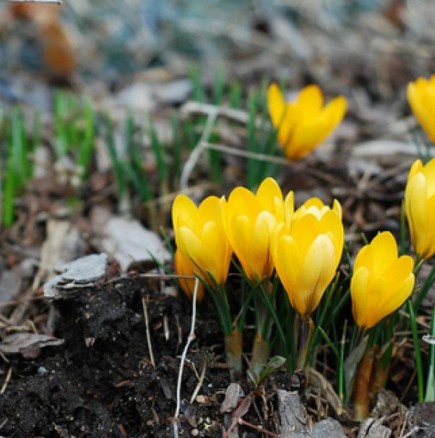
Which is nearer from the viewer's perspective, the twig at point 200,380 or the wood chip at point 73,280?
the twig at point 200,380

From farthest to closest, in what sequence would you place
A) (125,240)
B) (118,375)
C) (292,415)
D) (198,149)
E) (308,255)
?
(198,149) → (125,240) → (118,375) → (292,415) → (308,255)

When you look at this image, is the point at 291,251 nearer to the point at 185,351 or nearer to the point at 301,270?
the point at 301,270

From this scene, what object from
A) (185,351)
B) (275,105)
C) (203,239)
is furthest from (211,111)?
(185,351)

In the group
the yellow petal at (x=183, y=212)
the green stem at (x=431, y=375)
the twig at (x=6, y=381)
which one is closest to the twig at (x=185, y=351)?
the yellow petal at (x=183, y=212)

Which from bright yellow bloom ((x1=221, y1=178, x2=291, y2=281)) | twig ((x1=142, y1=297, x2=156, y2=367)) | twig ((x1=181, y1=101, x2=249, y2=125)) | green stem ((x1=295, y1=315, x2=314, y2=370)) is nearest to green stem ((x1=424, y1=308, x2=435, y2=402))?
green stem ((x1=295, y1=315, x2=314, y2=370))

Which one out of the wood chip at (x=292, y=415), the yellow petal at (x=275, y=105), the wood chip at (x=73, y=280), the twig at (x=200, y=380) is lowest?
the wood chip at (x=292, y=415)

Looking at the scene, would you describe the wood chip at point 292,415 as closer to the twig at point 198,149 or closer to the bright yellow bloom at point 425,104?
the bright yellow bloom at point 425,104
